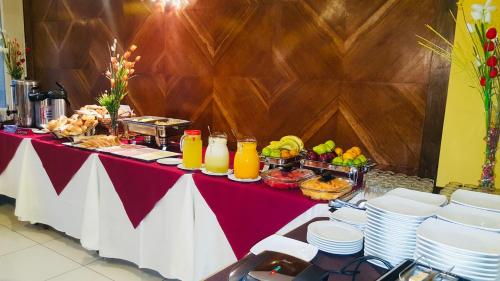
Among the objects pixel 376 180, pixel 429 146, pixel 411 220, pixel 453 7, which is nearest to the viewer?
pixel 411 220

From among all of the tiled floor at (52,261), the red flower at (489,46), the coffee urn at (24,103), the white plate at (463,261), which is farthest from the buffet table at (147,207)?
the red flower at (489,46)

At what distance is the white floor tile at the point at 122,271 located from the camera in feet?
7.48

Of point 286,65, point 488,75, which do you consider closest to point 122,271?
point 286,65

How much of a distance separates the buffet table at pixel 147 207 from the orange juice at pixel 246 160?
3.4 inches

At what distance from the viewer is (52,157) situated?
2.60m

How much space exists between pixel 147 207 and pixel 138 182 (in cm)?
15

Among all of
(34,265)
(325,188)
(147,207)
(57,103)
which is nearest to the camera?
(325,188)

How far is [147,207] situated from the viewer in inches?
84.5

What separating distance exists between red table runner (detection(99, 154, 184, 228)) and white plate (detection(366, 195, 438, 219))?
119cm

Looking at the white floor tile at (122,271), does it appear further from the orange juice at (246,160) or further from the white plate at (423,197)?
the white plate at (423,197)

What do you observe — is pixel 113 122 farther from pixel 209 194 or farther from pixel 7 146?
pixel 209 194

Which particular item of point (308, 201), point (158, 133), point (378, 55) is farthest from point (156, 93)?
point (308, 201)

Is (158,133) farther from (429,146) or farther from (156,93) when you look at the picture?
(429,146)

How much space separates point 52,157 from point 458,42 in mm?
2552
